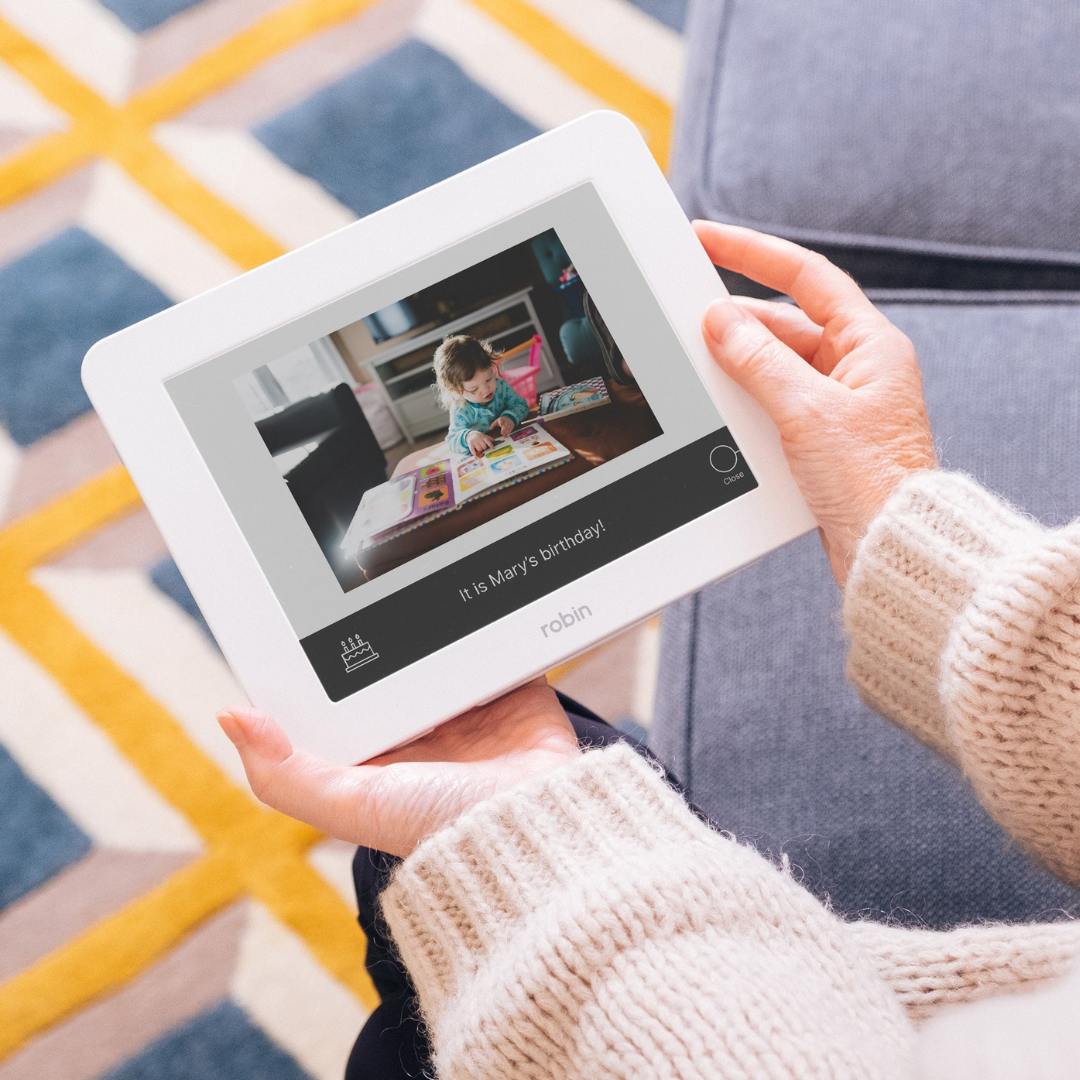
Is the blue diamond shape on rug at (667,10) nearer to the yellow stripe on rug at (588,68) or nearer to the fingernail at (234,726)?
the yellow stripe on rug at (588,68)

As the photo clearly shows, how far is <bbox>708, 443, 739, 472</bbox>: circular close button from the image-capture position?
2.04 feet

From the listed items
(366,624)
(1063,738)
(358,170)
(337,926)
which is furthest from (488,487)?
(358,170)

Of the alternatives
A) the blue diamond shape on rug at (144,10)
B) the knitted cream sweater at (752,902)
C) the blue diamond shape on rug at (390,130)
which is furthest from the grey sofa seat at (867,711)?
the blue diamond shape on rug at (144,10)

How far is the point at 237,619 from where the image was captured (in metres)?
0.58

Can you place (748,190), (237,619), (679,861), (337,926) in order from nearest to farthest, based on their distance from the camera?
(679,861) → (237,619) → (748,190) → (337,926)

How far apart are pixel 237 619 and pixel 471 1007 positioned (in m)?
0.26

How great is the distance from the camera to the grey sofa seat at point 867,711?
65cm

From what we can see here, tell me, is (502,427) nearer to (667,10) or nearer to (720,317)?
(720,317)

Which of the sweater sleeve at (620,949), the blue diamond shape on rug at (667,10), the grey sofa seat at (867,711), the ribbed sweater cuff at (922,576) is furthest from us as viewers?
the blue diamond shape on rug at (667,10)

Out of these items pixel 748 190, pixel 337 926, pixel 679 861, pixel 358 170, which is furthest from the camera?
pixel 358 170

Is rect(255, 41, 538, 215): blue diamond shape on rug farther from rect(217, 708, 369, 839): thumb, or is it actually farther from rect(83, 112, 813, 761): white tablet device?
Answer: rect(217, 708, 369, 839): thumb

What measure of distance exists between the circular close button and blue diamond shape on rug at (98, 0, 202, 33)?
978 mm

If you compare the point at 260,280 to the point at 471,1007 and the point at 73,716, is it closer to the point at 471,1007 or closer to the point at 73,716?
the point at 471,1007

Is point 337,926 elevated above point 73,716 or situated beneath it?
situated beneath
